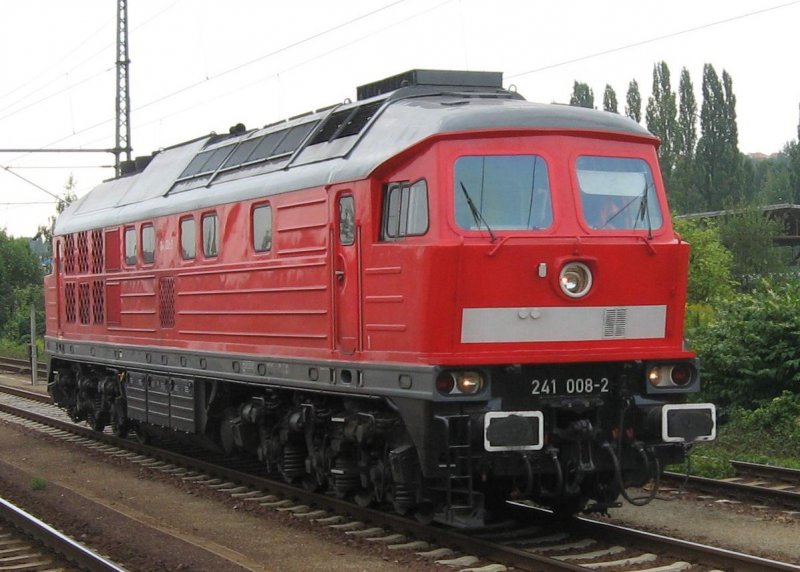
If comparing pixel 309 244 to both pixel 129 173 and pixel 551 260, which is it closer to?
pixel 551 260

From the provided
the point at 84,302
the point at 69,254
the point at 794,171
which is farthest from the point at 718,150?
the point at 84,302

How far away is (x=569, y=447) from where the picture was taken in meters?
9.34

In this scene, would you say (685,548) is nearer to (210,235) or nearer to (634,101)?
(210,235)

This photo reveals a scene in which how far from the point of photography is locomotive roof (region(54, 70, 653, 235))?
9.45 meters

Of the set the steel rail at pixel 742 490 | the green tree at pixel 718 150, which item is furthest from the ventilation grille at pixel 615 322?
the green tree at pixel 718 150

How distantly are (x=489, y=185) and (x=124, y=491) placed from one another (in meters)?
6.30

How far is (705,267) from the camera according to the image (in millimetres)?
36062

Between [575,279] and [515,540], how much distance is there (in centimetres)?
221

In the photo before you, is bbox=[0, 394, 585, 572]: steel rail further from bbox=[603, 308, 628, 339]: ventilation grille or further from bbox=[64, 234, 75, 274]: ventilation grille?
bbox=[64, 234, 75, 274]: ventilation grille

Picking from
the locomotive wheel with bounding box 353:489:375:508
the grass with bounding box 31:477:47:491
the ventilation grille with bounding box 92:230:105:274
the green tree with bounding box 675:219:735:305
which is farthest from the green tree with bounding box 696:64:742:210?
the locomotive wheel with bounding box 353:489:375:508

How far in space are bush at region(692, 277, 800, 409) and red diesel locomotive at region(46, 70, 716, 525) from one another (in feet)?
21.6

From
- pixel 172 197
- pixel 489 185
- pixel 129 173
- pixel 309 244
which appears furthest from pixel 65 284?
pixel 489 185

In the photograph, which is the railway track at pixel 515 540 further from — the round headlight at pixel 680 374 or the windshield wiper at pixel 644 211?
the windshield wiper at pixel 644 211

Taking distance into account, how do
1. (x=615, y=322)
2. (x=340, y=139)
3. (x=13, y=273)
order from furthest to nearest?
(x=13, y=273) < (x=340, y=139) < (x=615, y=322)
